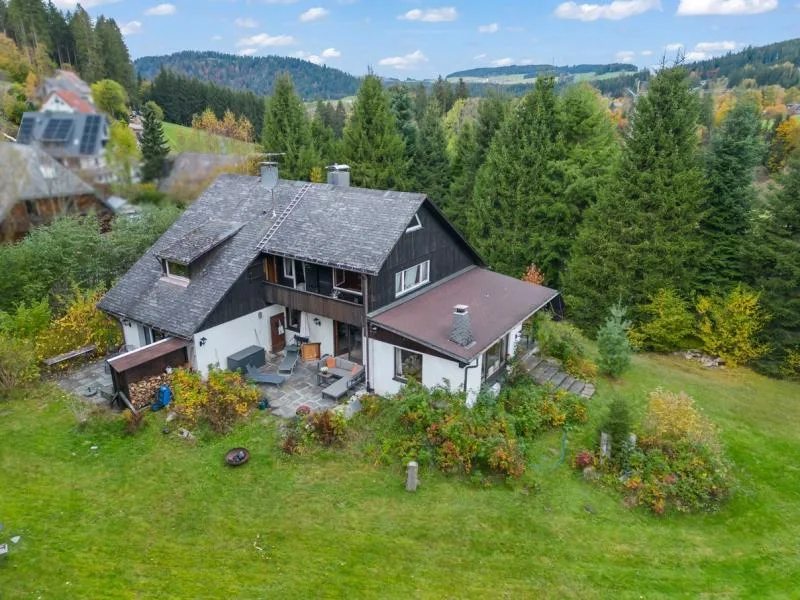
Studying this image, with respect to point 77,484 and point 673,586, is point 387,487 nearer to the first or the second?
point 673,586

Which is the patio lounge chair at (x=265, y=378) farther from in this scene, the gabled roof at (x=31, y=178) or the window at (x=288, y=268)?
the gabled roof at (x=31, y=178)

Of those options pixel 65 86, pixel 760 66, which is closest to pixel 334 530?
pixel 65 86

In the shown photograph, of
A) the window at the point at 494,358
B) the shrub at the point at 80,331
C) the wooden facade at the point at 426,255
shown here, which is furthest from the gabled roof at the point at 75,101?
the window at the point at 494,358

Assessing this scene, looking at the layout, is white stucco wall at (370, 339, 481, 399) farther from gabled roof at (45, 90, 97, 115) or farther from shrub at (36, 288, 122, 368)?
gabled roof at (45, 90, 97, 115)

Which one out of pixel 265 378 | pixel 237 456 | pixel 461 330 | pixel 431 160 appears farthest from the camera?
pixel 431 160

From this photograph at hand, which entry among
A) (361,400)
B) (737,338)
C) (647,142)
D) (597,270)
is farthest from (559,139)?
(361,400)

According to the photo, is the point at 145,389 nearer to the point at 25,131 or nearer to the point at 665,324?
the point at 25,131
